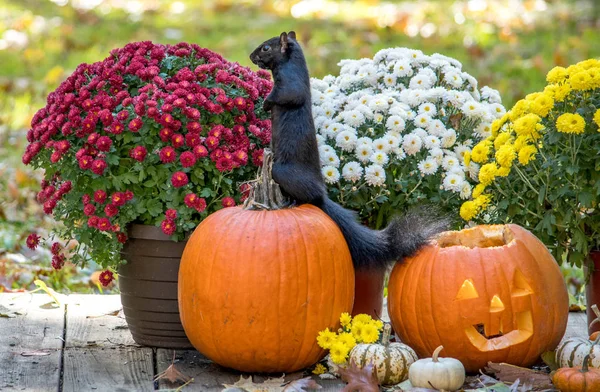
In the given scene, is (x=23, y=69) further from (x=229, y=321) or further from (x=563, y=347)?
(x=563, y=347)

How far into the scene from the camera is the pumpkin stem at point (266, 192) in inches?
126

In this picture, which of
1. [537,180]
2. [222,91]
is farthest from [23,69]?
[537,180]

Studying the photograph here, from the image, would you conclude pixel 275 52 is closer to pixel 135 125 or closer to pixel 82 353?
pixel 135 125

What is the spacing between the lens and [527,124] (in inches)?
130

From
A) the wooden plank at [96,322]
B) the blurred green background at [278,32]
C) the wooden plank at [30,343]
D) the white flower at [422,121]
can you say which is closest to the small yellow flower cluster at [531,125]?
the white flower at [422,121]

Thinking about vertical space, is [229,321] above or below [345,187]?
below

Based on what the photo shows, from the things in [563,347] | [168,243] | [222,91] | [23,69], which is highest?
[23,69]

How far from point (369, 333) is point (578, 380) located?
2.31 ft

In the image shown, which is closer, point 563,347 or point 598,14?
point 563,347

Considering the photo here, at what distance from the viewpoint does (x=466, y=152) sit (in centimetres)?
354

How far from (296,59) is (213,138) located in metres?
0.44

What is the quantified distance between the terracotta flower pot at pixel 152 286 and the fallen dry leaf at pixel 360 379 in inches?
31.7

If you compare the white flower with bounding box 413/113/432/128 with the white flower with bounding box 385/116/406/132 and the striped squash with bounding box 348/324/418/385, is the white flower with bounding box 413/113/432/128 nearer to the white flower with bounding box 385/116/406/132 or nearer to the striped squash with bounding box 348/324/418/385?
the white flower with bounding box 385/116/406/132

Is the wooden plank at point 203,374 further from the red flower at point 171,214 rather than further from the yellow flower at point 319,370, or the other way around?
the red flower at point 171,214
